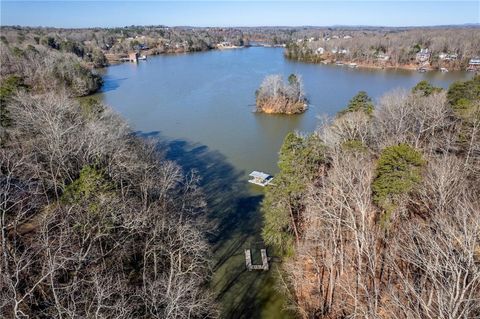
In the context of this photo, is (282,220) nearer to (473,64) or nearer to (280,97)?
(280,97)

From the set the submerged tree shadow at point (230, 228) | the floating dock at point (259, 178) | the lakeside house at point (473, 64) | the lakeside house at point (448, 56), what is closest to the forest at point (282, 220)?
the submerged tree shadow at point (230, 228)

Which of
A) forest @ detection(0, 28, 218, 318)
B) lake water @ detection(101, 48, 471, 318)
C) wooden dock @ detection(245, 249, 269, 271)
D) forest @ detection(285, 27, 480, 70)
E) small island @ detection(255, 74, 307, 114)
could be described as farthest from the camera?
forest @ detection(285, 27, 480, 70)

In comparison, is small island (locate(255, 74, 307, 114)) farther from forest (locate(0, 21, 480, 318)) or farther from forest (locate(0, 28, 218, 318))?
forest (locate(0, 28, 218, 318))

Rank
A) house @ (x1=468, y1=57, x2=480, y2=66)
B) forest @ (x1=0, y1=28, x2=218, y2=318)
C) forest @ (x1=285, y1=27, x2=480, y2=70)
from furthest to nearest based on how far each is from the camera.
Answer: forest @ (x1=285, y1=27, x2=480, y2=70) < house @ (x1=468, y1=57, x2=480, y2=66) < forest @ (x1=0, y1=28, x2=218, y2=318)

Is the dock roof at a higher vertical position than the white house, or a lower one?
lower

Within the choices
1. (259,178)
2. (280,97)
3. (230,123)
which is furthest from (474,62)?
(259,178)

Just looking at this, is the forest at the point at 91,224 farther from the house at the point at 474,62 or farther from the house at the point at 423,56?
the house at the point at 423,56

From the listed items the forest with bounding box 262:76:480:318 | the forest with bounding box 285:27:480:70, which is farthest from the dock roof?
the forest with bounding box 285:27:480:70

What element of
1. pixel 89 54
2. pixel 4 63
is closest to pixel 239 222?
pixel 4 63
